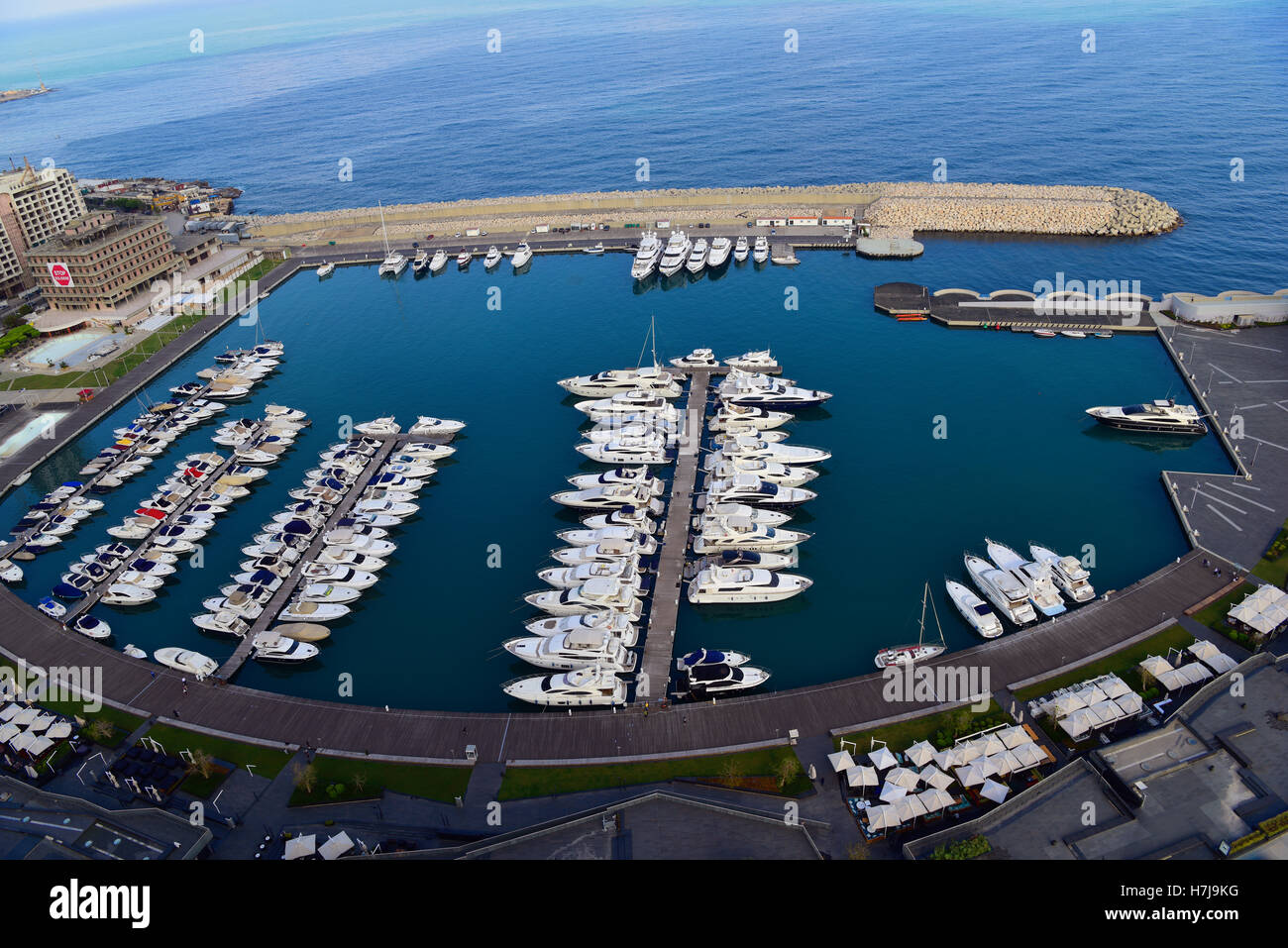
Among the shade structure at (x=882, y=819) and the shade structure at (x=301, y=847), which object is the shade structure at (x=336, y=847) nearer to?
the shade structure at (x=301, y=847)

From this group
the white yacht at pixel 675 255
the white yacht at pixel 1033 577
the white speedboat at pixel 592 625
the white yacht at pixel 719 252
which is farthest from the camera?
the white yacht at pixel 719 252

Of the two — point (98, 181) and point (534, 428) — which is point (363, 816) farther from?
point (98, 181)

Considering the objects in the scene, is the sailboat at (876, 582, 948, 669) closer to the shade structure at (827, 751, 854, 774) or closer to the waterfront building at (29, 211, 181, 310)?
the shade structure at (827, 751, 854, 774)

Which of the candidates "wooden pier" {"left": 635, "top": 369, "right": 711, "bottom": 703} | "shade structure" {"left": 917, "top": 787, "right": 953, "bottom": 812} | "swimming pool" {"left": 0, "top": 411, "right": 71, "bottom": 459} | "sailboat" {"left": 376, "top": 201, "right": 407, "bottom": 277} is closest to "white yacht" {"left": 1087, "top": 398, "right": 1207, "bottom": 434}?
"wooden pier" {"left": 635, "top": 369, "right": 711, "bottom": 703}

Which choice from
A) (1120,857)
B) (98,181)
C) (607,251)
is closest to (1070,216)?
(607,251)

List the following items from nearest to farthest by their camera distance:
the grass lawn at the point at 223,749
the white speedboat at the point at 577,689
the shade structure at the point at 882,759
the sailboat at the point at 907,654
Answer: the shade structure at the point at 882,759
the grass lawn at the point at 223,749
the white speedboat at the point at 577,689
the sailboat at the point at 907,654

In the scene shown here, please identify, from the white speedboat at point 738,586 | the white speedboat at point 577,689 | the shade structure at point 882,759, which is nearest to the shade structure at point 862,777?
the shade structure at point 882,759
